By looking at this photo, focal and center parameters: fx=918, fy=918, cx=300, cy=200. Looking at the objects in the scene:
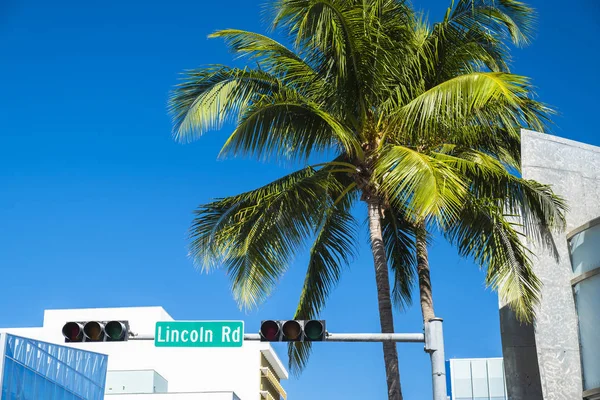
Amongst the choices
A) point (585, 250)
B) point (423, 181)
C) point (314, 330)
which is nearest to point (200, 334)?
point (314, 330)

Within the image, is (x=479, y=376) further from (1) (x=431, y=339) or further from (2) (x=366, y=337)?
(2) (x=366, y=337)

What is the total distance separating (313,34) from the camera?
58.5ft

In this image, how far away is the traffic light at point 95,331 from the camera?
1430 centimetres

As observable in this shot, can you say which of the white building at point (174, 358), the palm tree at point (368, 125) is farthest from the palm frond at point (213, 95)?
the white building at point (174, 358)

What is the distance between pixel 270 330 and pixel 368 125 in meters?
6.01

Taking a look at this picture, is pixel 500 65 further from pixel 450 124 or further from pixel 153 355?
pixel 153 355

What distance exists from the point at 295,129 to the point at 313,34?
196cm

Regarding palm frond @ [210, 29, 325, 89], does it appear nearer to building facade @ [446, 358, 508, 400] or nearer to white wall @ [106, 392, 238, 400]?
building facade @ [446, 358, 508, 400]

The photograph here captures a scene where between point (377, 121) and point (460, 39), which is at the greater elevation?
point (460, 39)

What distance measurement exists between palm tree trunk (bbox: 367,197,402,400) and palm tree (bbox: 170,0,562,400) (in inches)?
1.0

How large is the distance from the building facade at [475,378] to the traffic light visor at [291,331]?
2645 centimetres

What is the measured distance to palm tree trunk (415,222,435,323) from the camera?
18.9m

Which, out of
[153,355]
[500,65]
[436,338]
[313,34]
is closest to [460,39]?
[500,65]

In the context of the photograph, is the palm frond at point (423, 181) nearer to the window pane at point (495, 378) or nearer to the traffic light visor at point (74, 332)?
the traffic light visor at point (74, 332)
